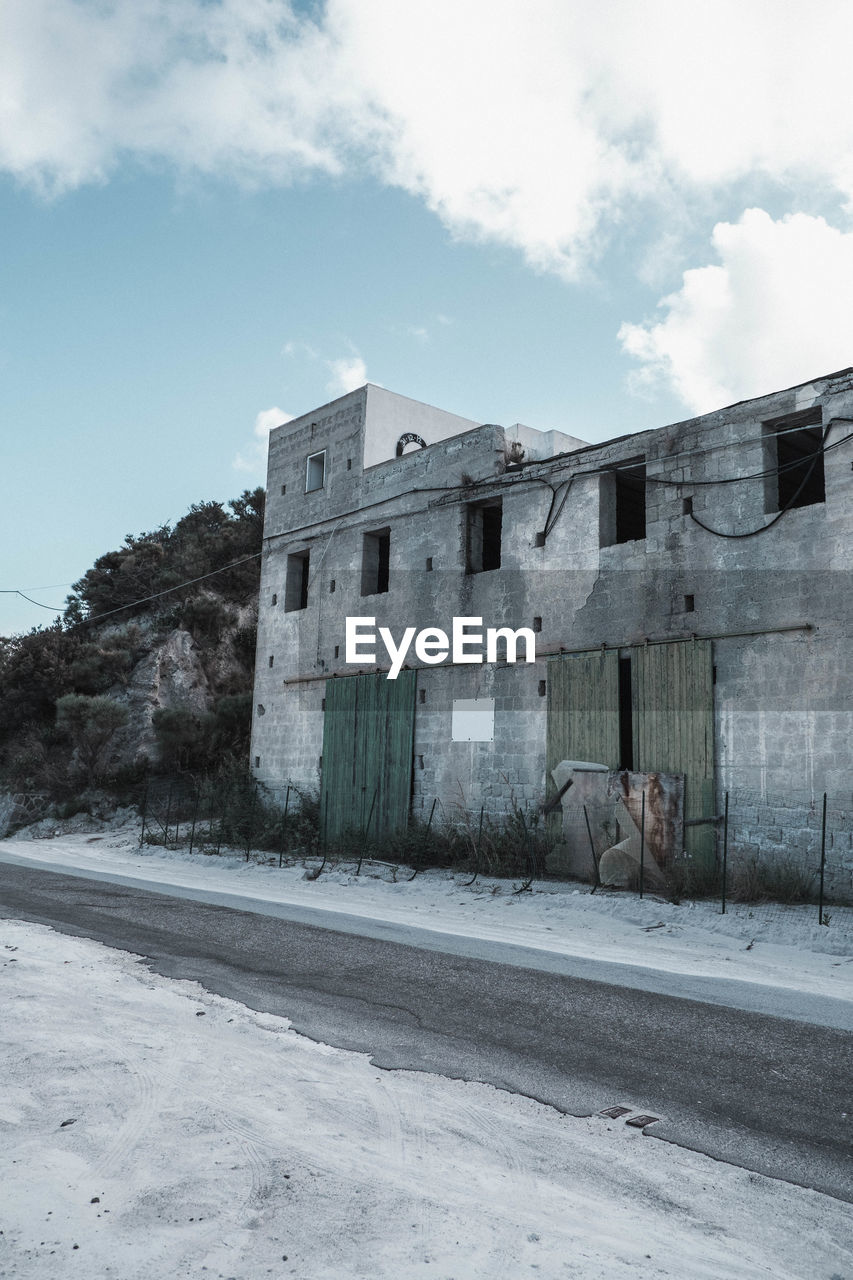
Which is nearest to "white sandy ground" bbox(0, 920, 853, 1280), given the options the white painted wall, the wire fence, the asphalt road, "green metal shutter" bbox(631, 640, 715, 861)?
the asphalt road

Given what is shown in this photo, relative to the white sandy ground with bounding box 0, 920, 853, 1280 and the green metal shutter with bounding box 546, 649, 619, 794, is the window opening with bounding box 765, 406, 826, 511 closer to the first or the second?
the green metal shutter with bounding box 546, 649, 619, 794

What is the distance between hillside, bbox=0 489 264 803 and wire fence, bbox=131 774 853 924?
13.6 ft

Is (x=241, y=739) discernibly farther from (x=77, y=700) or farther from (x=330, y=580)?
(x=330, y=580)

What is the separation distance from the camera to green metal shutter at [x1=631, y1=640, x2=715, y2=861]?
13.4 meters

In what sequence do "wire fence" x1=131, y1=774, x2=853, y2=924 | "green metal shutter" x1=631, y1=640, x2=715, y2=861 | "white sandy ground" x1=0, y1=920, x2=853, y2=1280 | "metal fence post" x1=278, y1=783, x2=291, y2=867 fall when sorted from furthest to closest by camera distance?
"metal fence post" x1=278, y1=783, x2=291, y2=867, "green metal shutter" x1=631, y1=640, x2=715, y2=861, "wire fence" x1=131, y1=774, x2=853, y2=924, "white sandy ground" x1=0, y1=920, x2=853, y2=1280

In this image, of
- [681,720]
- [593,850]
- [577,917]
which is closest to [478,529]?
[681,720]

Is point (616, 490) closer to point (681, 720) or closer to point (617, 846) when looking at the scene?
point (681, 720)

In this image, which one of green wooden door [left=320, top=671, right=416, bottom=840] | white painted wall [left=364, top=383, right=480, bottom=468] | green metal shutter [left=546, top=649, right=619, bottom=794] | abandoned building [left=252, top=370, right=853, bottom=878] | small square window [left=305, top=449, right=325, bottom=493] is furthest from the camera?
small square window [left=305, top=449, right=325, bottom=493]

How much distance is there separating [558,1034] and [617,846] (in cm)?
782

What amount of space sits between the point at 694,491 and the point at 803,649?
3.27m

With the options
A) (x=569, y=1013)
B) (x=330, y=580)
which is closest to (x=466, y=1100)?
(x=569, y=1013)

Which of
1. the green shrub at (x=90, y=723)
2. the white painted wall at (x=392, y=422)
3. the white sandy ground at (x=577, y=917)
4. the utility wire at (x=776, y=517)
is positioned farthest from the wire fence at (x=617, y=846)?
the white painted wall at (x=392, y=422)

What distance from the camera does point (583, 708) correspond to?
15.1 m

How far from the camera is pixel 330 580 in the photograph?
2073 centimetres
